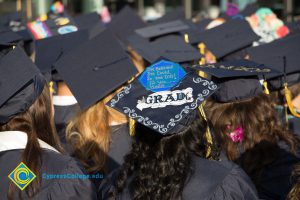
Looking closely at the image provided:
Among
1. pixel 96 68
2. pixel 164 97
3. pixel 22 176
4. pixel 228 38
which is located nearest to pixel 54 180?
pixel 22 176

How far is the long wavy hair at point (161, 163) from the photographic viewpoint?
2203 mm

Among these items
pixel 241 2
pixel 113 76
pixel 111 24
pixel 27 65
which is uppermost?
pixel 27 65

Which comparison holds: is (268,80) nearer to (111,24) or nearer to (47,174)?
(47,174)

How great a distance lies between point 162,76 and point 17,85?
2.16 feet

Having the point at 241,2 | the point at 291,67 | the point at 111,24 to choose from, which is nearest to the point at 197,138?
the point at 291,67

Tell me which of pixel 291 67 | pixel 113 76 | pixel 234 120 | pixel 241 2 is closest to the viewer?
pixel 234 120

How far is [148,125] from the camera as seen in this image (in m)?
2.24

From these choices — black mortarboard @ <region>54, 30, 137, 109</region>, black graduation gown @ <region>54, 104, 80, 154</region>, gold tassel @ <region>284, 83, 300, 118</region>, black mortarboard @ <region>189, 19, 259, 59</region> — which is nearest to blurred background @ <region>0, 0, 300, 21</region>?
black mortarboard @ <region>189, 19, 259, 59</region>

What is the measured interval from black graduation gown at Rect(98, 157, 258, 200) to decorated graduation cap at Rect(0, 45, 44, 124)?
0.61m

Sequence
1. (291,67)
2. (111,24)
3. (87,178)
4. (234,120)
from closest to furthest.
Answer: (87,178) → (234,120) → (291,67) → (111,24)

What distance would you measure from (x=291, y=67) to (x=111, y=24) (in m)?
3.37

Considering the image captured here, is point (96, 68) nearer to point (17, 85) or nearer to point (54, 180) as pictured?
point (17, 85)

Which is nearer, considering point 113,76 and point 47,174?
→ point 47,174

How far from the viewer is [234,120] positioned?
3033 mm
